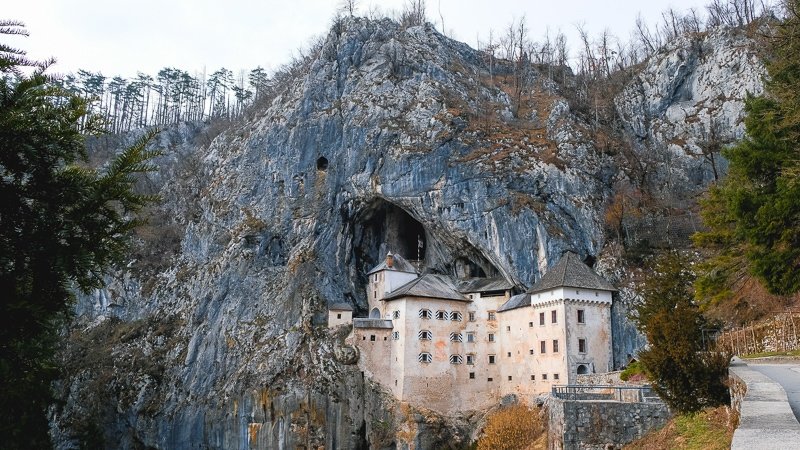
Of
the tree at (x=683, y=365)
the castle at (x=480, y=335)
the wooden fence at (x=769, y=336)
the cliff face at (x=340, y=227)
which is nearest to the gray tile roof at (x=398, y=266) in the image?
the castle at (x=480, y=335)

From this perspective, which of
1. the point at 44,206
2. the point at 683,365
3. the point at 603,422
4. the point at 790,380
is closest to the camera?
the point at 44,206

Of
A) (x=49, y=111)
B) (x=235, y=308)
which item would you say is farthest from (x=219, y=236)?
(x=49, y=111)

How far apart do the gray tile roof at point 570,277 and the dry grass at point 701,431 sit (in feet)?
86.1

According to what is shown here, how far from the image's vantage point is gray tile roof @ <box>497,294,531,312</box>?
45.3m

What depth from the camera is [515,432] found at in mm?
35375

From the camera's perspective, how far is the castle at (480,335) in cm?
4281

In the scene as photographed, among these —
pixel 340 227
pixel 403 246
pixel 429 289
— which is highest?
pixel 340 227

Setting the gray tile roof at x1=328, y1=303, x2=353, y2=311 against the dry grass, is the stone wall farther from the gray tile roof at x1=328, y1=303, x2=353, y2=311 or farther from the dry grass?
the gray tile roof at x1=328, y1=303, x2=353, y2=311

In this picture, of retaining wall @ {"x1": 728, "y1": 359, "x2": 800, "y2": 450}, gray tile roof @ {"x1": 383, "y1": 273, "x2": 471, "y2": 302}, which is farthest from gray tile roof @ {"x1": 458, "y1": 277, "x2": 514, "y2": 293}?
retaining wall @ {"x1": 728, "y1": 359, "x2": 800, "y2": 450}

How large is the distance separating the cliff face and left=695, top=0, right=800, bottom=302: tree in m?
22.2

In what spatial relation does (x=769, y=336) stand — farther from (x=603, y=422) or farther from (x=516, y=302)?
(x=516, y=302)

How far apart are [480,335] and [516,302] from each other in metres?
3.81

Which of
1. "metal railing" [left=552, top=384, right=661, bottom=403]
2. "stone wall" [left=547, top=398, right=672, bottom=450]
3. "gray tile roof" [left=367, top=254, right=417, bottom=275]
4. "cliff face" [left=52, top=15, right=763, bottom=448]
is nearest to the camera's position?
"stone wall" [left=547, top=398, right=672, bottom=450]

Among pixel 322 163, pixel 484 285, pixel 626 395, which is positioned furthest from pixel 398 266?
pixel 626 395
